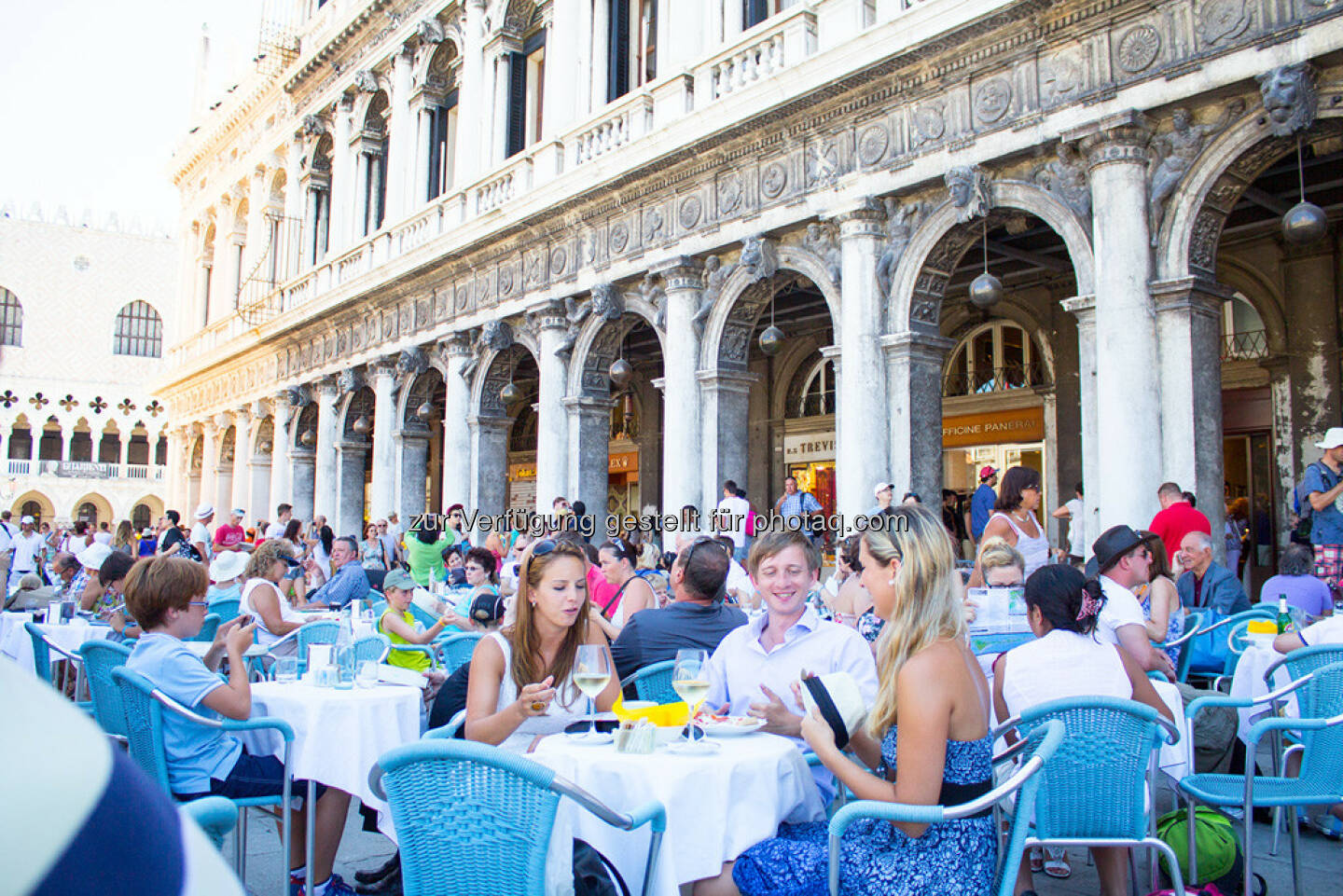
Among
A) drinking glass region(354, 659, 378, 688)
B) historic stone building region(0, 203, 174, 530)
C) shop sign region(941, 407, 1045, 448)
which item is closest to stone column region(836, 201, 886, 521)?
shop sign region(941, 407, 1045, 448)

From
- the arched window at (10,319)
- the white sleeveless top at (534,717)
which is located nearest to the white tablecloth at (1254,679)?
the white sleeveless top at (534,717)

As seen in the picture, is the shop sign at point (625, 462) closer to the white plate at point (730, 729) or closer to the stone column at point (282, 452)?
the stone column at point (282, 452)

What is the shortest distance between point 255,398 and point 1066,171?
2180 centimetres

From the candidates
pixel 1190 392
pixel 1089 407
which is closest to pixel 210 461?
pixel 1089 407

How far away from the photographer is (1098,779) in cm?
340

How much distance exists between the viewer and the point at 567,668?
151 inches

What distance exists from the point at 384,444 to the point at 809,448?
8.04 meters

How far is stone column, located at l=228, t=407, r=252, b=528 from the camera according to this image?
26.4m

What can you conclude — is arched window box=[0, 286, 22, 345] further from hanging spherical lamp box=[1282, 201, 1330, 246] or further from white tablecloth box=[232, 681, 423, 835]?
hanging spherical lamp box=[1282, 201, 1330, 246]

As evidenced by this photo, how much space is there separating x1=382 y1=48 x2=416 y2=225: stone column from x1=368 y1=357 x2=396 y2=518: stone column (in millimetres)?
3025

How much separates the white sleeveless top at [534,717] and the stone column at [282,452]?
72.0ft

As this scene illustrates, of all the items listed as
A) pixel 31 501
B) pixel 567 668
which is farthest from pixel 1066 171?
pixel 31 501

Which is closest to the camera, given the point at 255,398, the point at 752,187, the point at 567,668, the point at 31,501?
the point at 567,668

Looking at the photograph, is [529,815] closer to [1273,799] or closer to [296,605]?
[1273,799]
